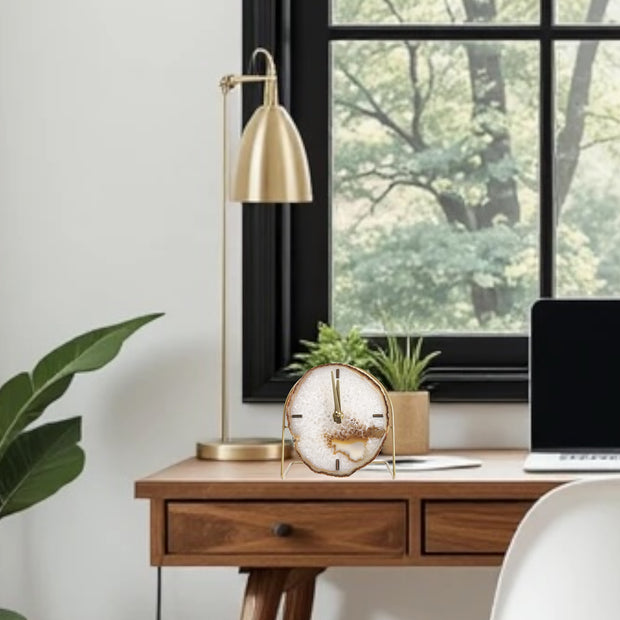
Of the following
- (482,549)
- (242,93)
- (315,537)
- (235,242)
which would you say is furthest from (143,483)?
(242,93)

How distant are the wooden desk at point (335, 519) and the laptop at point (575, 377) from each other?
307 mm

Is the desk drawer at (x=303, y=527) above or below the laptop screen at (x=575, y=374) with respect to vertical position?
below

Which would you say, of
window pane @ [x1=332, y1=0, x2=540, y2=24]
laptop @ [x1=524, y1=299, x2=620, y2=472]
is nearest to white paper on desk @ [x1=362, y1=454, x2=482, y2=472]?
laptop @ [x1=524, y1=299, x2=620, y2=472]

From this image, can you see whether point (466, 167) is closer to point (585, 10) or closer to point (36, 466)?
point (585, 10)

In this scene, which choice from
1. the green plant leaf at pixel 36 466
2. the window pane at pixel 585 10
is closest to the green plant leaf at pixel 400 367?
the green plant leaf at pixel 36 466

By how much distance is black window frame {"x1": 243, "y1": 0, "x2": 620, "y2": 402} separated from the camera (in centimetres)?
281

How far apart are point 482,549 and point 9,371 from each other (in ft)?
3.72

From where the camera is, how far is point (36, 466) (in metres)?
2.56

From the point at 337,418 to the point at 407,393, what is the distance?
1.16 ft

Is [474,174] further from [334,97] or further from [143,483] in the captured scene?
[143,483]

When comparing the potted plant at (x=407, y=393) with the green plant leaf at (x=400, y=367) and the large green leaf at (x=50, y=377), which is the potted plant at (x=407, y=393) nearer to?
the green plant leaf at (x=400, y=367)

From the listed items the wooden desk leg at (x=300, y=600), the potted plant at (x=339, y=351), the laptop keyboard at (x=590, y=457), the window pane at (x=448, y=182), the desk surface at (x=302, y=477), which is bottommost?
the wooden desk leg at (x=300, y=600)

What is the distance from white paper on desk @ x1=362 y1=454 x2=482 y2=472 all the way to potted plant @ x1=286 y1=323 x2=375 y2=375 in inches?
8.6

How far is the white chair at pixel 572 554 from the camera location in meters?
1.64
